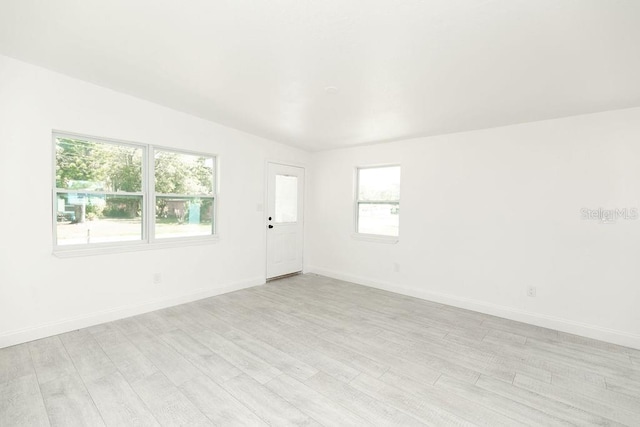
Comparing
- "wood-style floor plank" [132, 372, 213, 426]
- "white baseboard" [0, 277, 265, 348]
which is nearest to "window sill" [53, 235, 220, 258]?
"white baseboard" [0, 277, 265, 348]

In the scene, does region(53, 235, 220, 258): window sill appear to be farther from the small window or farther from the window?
the window

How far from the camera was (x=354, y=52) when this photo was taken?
7.32 ft

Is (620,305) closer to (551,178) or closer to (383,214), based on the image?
(551,178)

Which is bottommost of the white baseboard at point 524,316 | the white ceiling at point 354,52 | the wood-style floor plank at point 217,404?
the wood-style floor plank at point 217,404

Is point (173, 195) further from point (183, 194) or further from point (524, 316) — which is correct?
point (524, 316)

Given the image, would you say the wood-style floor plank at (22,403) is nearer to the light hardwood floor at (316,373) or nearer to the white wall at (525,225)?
the light hardwood floor at (316,373)

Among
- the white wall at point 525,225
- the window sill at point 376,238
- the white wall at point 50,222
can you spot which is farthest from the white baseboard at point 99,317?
the white wall at point 525,225

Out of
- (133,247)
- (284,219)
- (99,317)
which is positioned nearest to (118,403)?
(99,317)

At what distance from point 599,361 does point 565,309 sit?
28.4 inches

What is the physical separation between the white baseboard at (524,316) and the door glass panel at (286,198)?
1.73m

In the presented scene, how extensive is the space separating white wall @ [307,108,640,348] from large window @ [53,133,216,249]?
8.88 ft

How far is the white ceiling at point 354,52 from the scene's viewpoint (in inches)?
70.8

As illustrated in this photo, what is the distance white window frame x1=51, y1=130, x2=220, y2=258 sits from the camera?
3056 millimetres

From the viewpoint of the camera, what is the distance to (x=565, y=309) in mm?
3303
